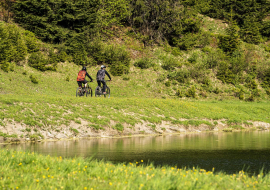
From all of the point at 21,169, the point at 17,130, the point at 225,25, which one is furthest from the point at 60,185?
the point at 225,25

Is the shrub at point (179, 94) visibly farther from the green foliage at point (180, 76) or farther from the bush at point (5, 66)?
the bush at point (5, 66)

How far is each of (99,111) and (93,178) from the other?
51.5 feet

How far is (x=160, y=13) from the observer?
2452 inches

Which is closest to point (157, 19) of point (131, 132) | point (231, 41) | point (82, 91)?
point (231, 41)

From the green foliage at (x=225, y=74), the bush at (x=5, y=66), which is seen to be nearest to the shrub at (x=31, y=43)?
the bush at (x=5, y=66)

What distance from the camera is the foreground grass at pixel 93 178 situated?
738 cm

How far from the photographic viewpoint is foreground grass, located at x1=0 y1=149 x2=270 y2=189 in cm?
738

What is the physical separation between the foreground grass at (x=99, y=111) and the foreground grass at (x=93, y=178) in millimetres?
9931

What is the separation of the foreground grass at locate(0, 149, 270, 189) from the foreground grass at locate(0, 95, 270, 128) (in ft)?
32.6

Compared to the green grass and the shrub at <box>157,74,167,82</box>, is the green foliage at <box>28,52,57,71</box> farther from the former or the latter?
the green grass

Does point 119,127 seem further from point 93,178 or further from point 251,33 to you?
point 251,33

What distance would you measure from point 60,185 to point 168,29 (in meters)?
58.3

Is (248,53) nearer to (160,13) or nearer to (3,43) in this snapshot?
(160,13)

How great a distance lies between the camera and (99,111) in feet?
77.9
